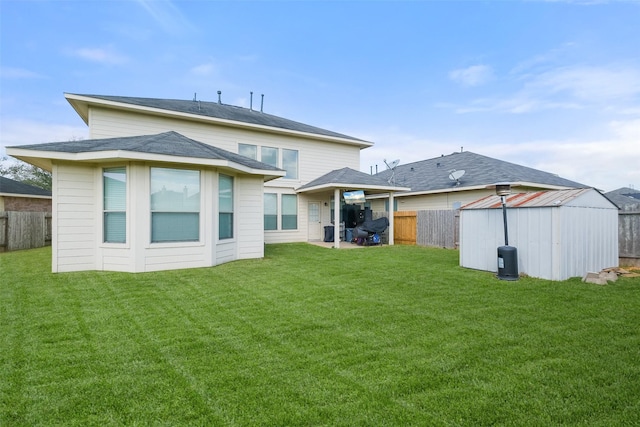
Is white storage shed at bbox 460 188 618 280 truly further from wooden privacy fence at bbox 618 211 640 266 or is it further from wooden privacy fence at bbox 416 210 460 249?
wooden privacy fence at bbox 416 210 460 249

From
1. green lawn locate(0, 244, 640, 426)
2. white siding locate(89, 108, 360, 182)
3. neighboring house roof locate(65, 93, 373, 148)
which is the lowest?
green lawn locate(0, 244, 640, 426)

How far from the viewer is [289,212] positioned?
14.7m

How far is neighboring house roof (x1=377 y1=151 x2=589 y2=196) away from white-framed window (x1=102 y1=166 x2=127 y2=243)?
39.6ft

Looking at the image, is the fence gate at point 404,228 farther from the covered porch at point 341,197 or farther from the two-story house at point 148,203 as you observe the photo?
the two-story house at point 148,203

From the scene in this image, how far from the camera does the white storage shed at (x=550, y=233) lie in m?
6.73

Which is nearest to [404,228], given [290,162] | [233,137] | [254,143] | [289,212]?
[289,212]

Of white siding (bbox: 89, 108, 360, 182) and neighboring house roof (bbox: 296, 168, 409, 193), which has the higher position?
white siding (bbox: 89, 108, 360, 182)

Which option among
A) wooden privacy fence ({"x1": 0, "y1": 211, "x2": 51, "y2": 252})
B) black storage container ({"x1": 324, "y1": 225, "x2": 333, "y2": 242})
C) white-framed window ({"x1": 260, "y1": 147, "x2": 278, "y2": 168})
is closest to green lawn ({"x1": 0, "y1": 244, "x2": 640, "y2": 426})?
black storage container ({"x1": 324, "y1": 225, "x2": 333, "y2": 242})

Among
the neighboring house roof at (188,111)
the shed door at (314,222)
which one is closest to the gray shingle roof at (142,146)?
the neighboring house roof at (188,111)

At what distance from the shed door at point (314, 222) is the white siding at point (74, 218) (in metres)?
9.17

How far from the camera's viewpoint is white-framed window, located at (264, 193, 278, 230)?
14.2m

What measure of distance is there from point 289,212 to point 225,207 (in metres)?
6.02

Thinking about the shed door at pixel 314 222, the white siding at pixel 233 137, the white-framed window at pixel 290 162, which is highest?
the white siding at pixel 233 137

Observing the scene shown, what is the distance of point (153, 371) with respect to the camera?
2904 millimetres
